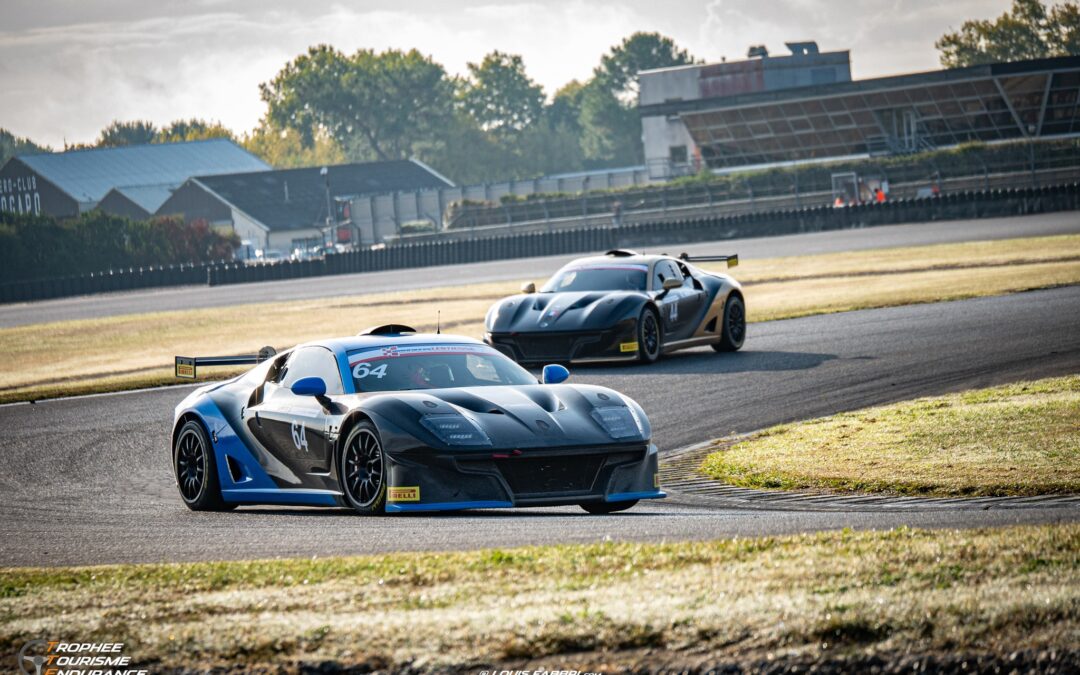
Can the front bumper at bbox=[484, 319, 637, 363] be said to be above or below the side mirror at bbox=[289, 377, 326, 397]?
below

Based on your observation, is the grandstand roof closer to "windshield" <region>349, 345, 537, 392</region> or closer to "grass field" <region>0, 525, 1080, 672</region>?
"windshield" <region>349, 345, 537, 392</region>

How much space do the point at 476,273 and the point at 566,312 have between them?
3227 cm

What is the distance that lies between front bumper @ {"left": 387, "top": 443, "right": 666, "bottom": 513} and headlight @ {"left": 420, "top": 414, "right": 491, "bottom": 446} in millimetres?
85

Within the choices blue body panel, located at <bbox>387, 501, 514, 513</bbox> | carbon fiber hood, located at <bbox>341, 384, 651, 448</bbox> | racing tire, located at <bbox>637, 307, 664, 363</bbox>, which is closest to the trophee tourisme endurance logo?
blue body panel, located at <bbox>387, 501, 514, 513</bbox>

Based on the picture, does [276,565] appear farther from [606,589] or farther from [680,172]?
[680,172]

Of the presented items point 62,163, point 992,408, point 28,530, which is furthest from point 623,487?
point 62,163

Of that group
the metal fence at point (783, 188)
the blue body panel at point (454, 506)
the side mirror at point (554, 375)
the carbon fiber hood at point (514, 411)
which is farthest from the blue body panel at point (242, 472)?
the metal fence at point (783, 188)

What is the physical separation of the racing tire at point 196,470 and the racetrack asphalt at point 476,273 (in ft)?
108

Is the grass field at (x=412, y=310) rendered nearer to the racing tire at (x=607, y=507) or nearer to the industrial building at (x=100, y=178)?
the racing tire at (x=607, y=507)

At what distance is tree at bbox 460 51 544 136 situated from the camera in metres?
191

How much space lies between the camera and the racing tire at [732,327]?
21469 mm

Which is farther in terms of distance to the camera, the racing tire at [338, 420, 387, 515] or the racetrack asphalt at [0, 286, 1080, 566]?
the racing tire at [338, 420, 387, 515]

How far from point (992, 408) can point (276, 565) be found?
26.9 ft

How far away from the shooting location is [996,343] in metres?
19.5
